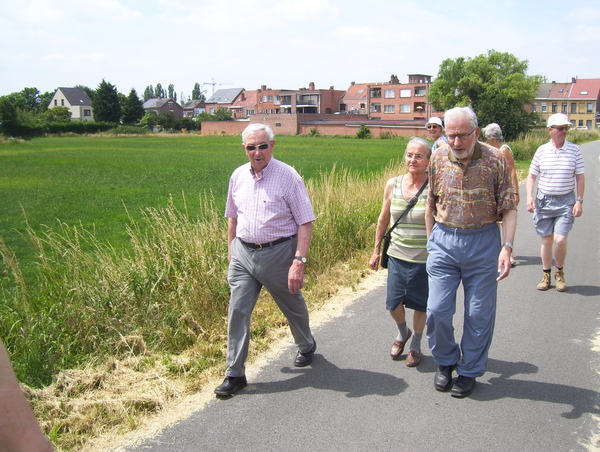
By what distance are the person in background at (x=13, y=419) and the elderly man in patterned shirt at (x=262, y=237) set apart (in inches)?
97.2

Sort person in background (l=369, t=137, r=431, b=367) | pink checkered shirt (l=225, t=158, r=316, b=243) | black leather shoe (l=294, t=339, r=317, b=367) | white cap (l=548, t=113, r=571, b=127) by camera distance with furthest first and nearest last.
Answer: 1. white cap (l=548, t=113, r=571, b=127)
2. black leather shoe (l=294, t=339, r=317, b=367)
3. person in background (l=369, t=137, r=431, b=367)
4. pink checkered shirt (l=225, t=158, r=316, b=243)

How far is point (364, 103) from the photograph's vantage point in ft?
387

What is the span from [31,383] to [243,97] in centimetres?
14061

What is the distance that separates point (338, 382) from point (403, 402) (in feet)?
1.83

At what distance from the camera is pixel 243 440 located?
356 centimetres

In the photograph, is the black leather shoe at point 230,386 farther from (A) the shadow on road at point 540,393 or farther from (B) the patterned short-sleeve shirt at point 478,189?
(B) the patterned short-sleeve shirt at point 478,189

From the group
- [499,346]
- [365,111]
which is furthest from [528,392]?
[365,111]

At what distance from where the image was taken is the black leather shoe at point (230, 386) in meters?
4.11

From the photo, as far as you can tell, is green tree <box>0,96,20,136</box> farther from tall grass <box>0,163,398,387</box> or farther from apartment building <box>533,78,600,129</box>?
apartment building <box>533,78,600,129</box>

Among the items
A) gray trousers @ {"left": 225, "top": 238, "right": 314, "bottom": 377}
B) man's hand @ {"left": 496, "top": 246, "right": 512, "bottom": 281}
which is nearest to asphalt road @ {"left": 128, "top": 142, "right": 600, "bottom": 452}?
gray trousers @ {"left": 225, "top": 238, "right": 314, "bottom": 377}

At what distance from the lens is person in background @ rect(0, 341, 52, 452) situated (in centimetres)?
166

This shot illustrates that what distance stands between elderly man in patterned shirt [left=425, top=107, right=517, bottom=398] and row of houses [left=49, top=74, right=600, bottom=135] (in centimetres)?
8361

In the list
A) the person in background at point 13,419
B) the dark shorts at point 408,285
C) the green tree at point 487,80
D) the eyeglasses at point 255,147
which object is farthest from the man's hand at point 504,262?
the green tree at point 487,80

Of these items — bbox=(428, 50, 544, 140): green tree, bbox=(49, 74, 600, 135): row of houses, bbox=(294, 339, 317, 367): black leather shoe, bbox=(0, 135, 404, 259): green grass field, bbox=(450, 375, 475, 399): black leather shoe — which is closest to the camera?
bbox=(450, 375, 475, 399): black leather shoe
